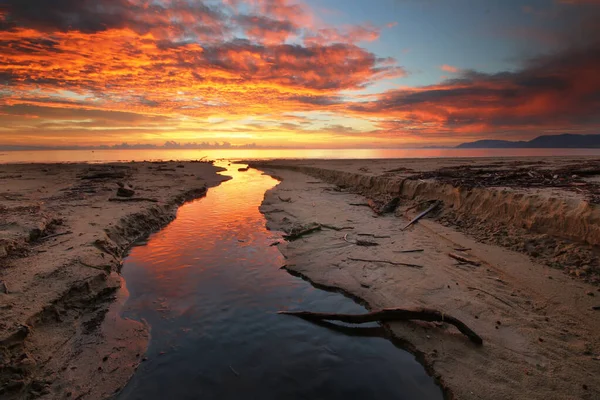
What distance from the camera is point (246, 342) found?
527cm

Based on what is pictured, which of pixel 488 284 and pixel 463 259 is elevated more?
pixel 463 259

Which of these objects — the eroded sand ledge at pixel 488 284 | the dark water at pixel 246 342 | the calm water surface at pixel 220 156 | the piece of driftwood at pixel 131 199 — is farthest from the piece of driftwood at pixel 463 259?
the calm water surface at pixel 220 156

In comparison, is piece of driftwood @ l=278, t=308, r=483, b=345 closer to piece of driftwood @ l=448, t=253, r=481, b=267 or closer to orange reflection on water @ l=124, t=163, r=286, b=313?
orange reflection on water @ l=124, t=163, r=286, b=313

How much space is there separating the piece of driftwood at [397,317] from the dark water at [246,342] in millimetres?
232

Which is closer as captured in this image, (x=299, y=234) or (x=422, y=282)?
(x=422, y=282)

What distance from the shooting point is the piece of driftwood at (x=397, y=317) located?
15.6 ft

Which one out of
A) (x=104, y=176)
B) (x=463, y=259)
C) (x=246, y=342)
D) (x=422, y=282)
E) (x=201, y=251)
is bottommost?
(x=246, y=342)

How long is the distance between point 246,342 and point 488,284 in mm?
5363

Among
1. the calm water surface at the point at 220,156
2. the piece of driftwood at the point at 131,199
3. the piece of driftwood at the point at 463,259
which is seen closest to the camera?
the piece of driftwood at the point at 463,259

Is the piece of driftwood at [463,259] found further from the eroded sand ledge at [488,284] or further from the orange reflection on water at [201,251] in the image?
the orange reflection on water at [201,251]

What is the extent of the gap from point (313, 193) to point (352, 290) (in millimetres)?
13208

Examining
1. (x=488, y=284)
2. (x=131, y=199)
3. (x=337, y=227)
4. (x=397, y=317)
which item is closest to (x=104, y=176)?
(x=131, y=199)

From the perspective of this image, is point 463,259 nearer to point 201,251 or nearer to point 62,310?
point 201,251

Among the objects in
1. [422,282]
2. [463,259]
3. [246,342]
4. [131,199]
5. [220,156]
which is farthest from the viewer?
[220,156]
